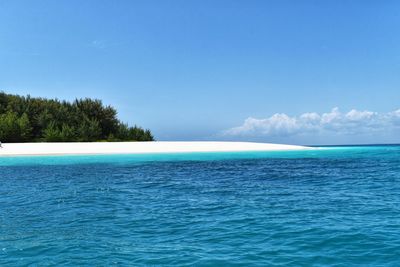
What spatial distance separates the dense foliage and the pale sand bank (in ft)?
25.4

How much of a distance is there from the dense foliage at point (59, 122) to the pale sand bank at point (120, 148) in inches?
305

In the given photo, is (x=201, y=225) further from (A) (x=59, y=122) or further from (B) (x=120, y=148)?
(A) (x=59, y=122)

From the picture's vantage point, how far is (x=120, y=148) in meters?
52.6

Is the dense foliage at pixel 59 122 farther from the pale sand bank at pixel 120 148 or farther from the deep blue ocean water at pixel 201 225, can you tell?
the deep blue ocean water at pixel 201 225

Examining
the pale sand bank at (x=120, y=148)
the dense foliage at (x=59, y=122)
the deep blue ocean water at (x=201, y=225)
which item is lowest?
the deep blue ocean water at (x=201, y=225)

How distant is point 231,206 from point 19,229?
248 inches

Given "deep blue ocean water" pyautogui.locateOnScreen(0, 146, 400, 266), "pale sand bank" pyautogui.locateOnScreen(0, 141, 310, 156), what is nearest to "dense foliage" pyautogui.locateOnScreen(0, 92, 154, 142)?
"pale sand bank" pyautogui.locateOnScreen(0, 141, 310, 156)

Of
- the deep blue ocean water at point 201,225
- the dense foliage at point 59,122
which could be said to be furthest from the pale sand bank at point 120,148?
the deep blue ocean water at point 201,225

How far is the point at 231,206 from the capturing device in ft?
40.8

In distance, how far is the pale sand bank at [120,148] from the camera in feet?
157

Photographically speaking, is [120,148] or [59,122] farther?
[59,122]

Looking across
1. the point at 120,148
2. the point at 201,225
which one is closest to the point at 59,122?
the point at 120,148

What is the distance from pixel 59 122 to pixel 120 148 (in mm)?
19264

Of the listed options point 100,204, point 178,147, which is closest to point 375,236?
point 100,204
